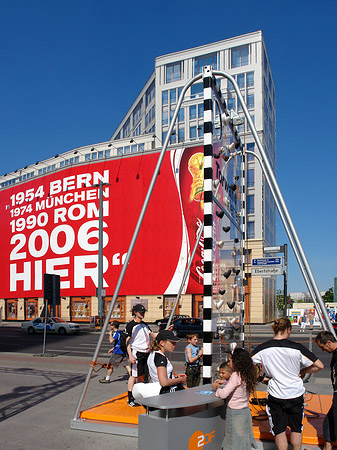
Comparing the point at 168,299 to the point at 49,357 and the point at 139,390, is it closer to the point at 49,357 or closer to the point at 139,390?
the point at 49,357

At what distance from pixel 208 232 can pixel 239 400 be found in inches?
94.6

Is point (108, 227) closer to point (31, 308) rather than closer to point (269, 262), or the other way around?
point (31, 308)

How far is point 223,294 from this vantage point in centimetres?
700

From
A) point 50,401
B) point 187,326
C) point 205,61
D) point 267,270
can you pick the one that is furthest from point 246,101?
point 50,401

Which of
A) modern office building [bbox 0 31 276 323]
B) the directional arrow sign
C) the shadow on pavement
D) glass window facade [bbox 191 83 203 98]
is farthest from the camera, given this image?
glass window facade [bbox 191 83 203 98]

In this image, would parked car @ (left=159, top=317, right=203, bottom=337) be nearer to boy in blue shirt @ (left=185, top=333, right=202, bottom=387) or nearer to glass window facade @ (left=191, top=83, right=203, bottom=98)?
boy in blue shirt @ (left=185, top=333, right=202, bottom=387)

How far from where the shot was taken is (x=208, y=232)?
6.44m

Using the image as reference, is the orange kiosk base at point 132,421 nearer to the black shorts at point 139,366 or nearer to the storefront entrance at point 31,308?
the black shorts at point 139,366

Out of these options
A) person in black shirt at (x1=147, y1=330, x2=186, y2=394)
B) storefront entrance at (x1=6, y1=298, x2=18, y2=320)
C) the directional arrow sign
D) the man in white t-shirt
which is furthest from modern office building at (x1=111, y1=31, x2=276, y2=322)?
the man in white t-shirt

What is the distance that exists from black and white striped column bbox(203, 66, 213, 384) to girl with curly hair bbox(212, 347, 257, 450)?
4.12 feet

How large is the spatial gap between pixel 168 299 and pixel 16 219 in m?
22.4

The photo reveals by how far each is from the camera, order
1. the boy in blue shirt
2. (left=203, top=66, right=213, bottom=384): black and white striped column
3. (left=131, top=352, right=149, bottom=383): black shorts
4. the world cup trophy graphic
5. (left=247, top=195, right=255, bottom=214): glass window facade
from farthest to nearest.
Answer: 1. (left=247, top=195, right=255, bottom=214): glass window facade
2. the world cup trophy graphic
3. the boy in blue shirt
4. (left=131, top=352, right=149, bottom=383): black shorts
5. (left=203, top=66, right=213, bottom=384): black and white striped column

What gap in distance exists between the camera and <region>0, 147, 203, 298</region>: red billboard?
136 feet

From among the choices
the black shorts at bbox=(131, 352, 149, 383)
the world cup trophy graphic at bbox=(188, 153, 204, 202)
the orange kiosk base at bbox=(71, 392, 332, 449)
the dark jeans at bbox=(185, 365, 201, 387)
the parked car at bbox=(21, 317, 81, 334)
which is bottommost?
the parked car at bbox=(21, 317, 81, 334)
